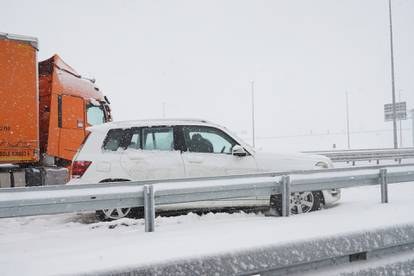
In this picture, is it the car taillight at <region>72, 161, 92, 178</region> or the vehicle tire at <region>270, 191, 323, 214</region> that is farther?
the vehicle tire at <region>270, 191, 323, 214</region>

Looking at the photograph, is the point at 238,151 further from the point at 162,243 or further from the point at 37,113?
the point at 37,113

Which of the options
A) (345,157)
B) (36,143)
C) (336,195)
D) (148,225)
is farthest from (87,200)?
(345,157)

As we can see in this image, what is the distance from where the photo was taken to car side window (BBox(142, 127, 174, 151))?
6273 millimetres

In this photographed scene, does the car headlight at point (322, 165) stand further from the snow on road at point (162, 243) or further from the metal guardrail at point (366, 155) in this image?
the metal guardrail at point (366, 155)

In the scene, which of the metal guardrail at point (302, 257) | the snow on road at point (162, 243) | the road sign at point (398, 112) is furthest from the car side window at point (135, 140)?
the road sign at point (398, 112)

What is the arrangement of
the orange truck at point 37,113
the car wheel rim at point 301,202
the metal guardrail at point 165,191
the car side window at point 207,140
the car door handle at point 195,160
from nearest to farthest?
the metal guardrail at point 165,191 < the car wheel rim at point 301,202 < the car door handle at point 195,160 < the car side window at point 207,140 < the orange truck at point 37,113

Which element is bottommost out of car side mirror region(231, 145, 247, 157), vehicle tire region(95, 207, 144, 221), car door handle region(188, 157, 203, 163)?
vehicle tire region(95, 207, 144, 221)

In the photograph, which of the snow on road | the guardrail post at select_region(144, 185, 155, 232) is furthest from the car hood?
the guardrail post at select_region(144, 185, 155, 232)

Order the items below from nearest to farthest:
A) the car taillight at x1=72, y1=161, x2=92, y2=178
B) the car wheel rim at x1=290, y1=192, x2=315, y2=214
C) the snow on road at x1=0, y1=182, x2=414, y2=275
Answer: the snow on road at x1=0, y1=182, x2=414, y2=275
the car taillight at x1=72, y1=161, x2=92, y2=178
the car wheel rim at x1=290, y1=192, x2=315, y2=214

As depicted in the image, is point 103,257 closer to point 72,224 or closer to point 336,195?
point 72,224

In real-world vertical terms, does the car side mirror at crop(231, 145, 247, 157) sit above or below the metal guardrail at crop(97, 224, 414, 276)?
above

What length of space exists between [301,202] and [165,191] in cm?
269

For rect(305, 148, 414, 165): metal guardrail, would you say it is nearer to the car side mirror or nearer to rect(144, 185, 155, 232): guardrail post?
the car side mirror

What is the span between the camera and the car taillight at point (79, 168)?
19.5ft
